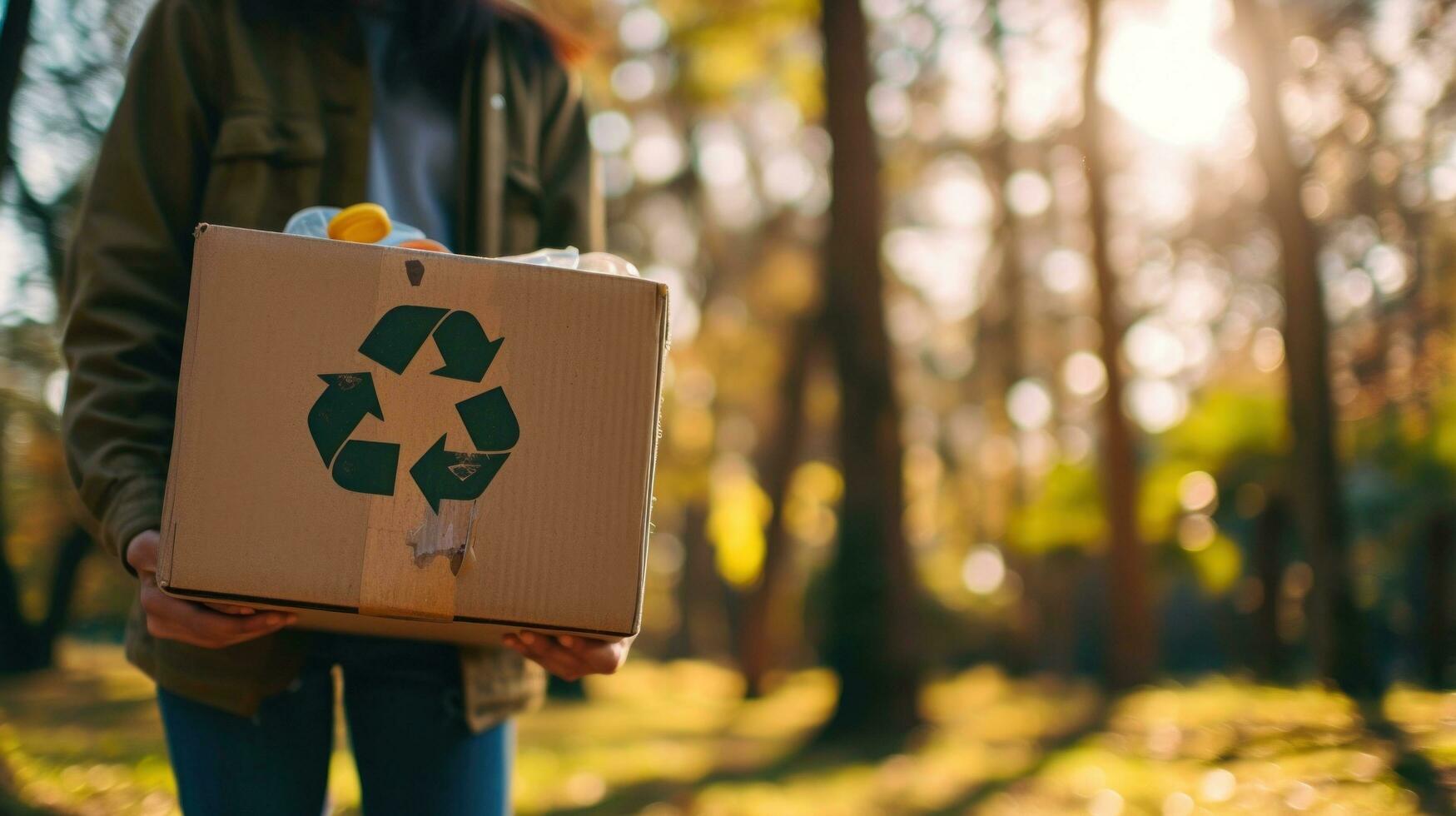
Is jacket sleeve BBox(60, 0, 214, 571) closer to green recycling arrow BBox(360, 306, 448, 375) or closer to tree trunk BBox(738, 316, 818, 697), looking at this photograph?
green recycling arrow BBox(360, 306, 448, 375)

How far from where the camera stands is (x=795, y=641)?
23.7 meters

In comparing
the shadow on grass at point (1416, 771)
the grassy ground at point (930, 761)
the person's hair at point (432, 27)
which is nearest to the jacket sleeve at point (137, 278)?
the person's hair at point (432, 27)

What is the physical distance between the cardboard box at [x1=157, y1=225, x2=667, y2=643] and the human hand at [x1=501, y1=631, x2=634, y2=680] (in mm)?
64

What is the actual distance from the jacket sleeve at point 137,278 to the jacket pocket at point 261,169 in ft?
0.11

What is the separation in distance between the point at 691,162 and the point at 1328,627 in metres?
10.4

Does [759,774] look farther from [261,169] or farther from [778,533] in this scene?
[778,533]

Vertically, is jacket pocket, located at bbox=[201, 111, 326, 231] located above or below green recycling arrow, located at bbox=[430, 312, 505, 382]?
above

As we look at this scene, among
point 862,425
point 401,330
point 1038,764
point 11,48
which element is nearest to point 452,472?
point 401,330

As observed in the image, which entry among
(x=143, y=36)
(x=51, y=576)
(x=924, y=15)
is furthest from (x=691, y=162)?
(x=143, y=36)

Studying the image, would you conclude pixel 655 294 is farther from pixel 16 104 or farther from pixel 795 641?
pixel 795 641

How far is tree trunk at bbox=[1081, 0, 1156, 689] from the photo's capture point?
10914 mm

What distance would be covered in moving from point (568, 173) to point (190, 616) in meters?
0.90

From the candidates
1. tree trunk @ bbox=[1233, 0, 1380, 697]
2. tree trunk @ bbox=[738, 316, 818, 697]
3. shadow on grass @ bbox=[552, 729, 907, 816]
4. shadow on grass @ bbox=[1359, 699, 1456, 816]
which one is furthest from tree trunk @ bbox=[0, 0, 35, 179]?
tree trunk @ bbox=[738, 316, 818, 697]

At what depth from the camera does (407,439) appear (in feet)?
3.92
